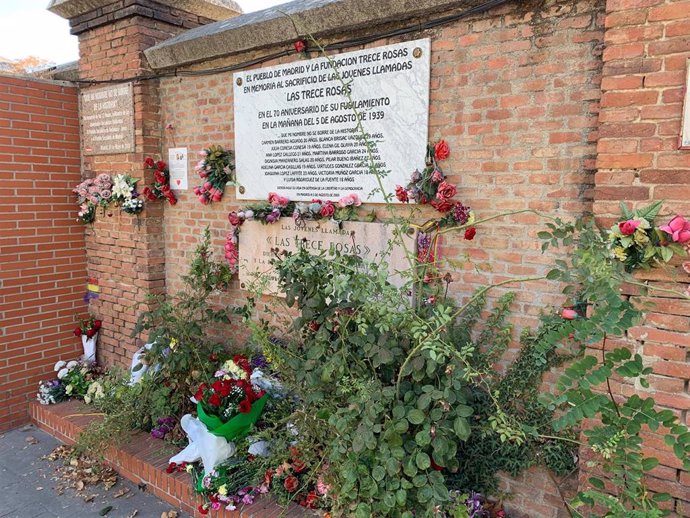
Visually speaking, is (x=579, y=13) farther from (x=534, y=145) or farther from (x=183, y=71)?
(x=183, y=71)

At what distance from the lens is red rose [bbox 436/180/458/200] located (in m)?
3.02

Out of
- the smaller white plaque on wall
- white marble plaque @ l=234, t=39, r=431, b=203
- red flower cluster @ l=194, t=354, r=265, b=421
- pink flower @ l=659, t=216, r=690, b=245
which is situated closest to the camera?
pink flower @ l=659, t=216, r=690, b=245

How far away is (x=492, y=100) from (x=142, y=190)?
331 cm

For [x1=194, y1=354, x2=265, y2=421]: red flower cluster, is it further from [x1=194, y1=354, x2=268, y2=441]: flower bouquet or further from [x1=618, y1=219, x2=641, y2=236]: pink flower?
[x1=618, y1=219, x2=641, y2=236]: pink flower

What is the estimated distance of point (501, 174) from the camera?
116 inches

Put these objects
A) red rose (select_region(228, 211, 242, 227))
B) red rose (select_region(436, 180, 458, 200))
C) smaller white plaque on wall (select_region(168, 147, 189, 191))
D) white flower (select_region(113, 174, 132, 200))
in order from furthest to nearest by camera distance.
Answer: white flower (select_region(113, 174, 132, 200)) < smaller white plaque on wall (select_region(168, 147, 189, 191)) < red rose (select_region(228, 211, 242, 227)) < red rose (select_region(436, 180, 458, 200))

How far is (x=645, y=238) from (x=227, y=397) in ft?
8.64

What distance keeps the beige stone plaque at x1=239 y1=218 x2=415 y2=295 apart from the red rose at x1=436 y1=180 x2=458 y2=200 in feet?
1.19

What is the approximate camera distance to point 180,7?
16.1ft

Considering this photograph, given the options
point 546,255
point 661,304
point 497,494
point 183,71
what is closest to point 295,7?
point 183,71

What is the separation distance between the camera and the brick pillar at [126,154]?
4703 mm

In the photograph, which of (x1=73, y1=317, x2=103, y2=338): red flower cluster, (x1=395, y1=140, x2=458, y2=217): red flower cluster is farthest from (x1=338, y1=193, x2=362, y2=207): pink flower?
(x1=73, y1=317, x2=103, y2=338): red flower cluster

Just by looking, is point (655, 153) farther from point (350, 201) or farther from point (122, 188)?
point (122, 188)

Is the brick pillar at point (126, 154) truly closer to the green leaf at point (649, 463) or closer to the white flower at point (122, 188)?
the white flower at point (122, 188)
